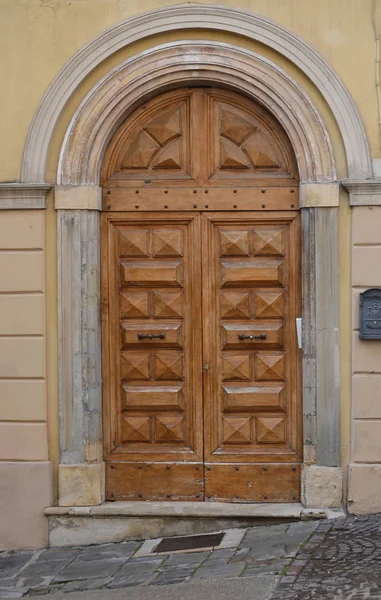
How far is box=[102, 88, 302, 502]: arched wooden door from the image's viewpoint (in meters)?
8.11

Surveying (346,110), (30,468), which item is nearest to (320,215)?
(346,110)

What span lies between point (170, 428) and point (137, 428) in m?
0.27

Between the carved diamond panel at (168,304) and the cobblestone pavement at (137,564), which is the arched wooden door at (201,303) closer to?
the carved diamond panel at (168,304)

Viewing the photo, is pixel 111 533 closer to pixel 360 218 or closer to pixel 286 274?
pixel 286 274

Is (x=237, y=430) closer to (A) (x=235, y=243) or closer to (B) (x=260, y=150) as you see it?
(A) (x=235, y=243)

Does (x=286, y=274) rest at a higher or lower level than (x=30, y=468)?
higher

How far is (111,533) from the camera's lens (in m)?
8.02

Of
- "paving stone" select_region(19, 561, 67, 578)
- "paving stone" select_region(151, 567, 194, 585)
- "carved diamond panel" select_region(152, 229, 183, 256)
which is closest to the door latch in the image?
"carved diamond panel" select_region(152, 229, 183, 256)

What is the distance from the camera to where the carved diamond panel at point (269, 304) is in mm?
8109

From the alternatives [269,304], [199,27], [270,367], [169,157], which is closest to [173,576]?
[270,367]

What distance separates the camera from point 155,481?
820cm

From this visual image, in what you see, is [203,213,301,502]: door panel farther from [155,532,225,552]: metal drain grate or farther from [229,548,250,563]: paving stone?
[229,548,250,563]: paving stone

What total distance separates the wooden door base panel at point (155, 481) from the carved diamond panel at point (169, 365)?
709 mm

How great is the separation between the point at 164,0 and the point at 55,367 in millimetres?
2987
